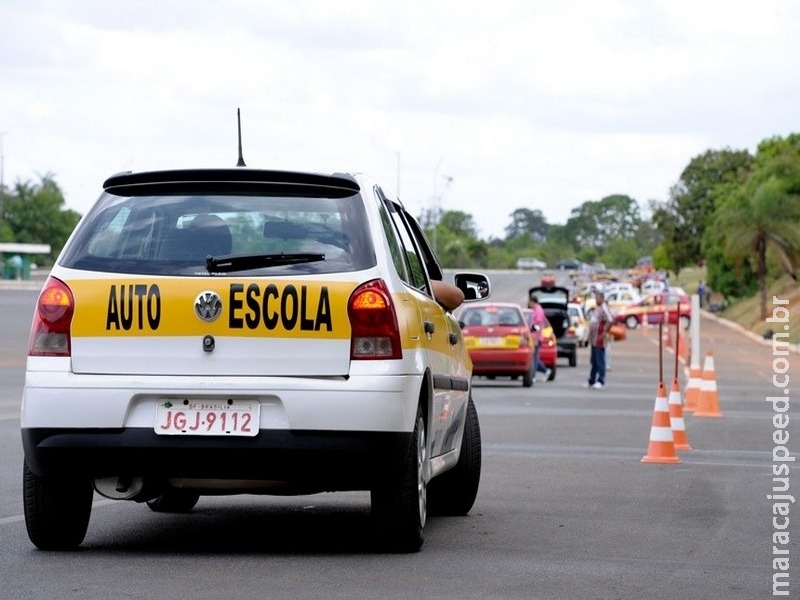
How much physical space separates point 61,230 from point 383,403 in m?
153

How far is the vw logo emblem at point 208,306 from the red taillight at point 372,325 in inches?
23.8

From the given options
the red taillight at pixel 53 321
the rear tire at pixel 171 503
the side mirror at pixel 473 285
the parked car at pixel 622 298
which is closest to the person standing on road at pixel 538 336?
the side mirror at pixel 473 285

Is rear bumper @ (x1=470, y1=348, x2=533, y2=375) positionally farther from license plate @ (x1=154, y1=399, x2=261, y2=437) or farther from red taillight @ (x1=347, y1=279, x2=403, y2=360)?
license plate @ (x1=154, y1=399, x2=261, y2=437)

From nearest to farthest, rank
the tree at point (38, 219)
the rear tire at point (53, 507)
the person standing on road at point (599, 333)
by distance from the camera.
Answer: the rear tire at point (53, 507) → the person standing on road at point (599, 333) → the tree at point (38, 219)

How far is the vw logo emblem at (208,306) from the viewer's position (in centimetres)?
814

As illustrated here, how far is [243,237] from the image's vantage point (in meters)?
8.38

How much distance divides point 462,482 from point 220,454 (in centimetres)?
296

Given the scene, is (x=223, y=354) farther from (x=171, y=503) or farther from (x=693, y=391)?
(x=693, y=391)

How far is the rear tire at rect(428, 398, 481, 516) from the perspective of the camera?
10734 millimetres

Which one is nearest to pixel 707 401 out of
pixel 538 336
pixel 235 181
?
pixel 538 336

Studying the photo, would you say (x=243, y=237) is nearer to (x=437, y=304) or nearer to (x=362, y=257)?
(x=362, y=257)

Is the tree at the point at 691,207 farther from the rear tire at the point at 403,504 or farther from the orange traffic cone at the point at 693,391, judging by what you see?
the rear tire at the point at 403,504

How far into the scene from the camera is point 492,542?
30.9 ft

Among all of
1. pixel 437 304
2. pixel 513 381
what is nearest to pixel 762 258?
pixel 513 381
